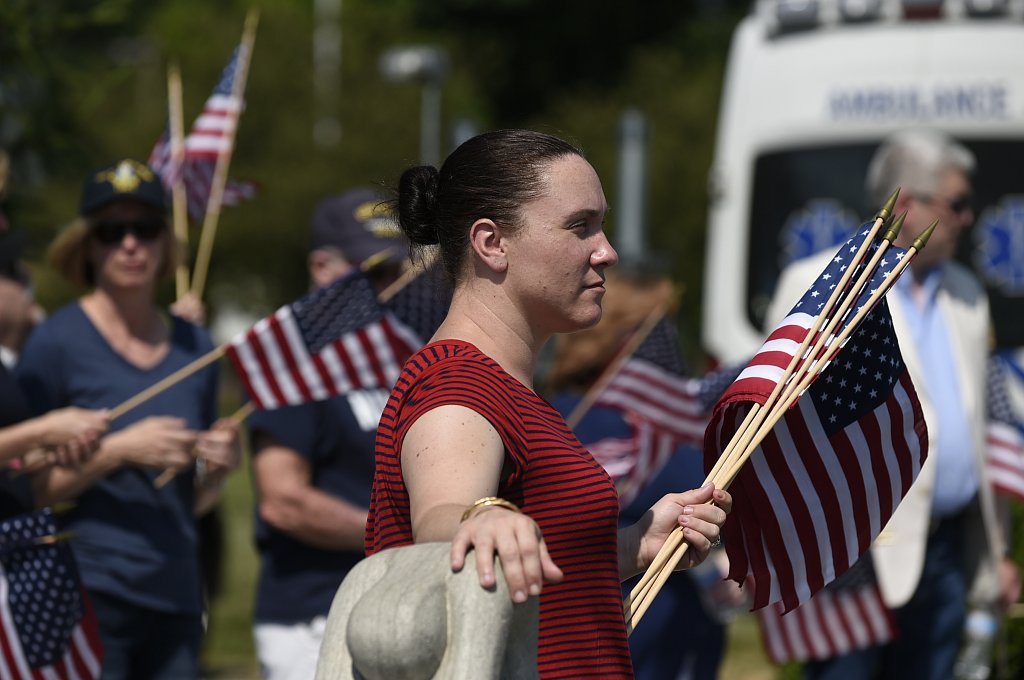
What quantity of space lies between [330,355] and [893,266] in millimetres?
2513

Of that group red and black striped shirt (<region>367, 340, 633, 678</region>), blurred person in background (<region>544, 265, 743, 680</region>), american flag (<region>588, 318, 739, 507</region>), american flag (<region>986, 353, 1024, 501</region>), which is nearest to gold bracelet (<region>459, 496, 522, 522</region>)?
red and black striped shirt (<region>367, 340, 633, 678</region>)

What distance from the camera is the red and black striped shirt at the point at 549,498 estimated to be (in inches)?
105

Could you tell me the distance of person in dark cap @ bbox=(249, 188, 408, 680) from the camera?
16.8 ft

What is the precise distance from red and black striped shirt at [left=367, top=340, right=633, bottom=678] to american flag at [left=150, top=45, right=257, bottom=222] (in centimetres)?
436

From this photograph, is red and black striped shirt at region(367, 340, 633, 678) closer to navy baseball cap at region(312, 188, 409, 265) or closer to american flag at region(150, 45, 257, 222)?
navy baseball cap at region(312, 188, 409, 265)

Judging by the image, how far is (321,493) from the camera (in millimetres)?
5168

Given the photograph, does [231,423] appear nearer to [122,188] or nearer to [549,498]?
[122,188]

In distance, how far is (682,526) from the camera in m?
2.96

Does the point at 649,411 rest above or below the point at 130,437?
above

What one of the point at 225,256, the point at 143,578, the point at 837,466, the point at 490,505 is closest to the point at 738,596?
the point at 143,578

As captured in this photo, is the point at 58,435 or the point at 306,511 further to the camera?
the point at 306,511

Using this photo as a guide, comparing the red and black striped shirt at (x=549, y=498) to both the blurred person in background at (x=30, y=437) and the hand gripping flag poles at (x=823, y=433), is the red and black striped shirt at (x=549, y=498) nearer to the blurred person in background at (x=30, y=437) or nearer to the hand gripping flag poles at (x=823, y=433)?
the hand gripping flag poles at (x=823, y=433)

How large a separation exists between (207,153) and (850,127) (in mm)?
3836

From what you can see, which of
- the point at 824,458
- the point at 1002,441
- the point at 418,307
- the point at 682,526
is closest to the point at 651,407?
the point at 418,307
